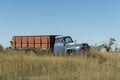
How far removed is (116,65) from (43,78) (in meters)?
3.81

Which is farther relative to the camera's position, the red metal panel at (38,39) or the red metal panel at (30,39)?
the red metal panel at (30,39)

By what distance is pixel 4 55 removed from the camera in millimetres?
17484

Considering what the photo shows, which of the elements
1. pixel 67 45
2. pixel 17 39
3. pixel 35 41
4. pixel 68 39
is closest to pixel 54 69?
pixel 67 45

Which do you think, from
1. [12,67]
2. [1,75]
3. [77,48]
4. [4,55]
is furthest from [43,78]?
[77,48]

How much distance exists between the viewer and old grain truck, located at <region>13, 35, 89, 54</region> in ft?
101

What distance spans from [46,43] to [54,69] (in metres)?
24.3

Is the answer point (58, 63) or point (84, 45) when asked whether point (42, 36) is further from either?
point (58, 63)

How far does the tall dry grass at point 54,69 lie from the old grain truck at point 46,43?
12948mm

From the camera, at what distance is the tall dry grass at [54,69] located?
1167 centimetres

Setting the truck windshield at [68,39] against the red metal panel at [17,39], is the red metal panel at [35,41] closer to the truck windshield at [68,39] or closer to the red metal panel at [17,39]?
the red metal panel at [17,39]

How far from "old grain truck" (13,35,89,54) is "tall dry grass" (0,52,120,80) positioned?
42.5 ft

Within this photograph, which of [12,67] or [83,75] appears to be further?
[12,67]

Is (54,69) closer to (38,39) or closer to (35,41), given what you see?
(38,39)

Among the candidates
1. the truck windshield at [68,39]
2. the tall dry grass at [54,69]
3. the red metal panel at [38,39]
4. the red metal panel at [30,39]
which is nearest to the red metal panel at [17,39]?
the red metal panel at [30,39]
